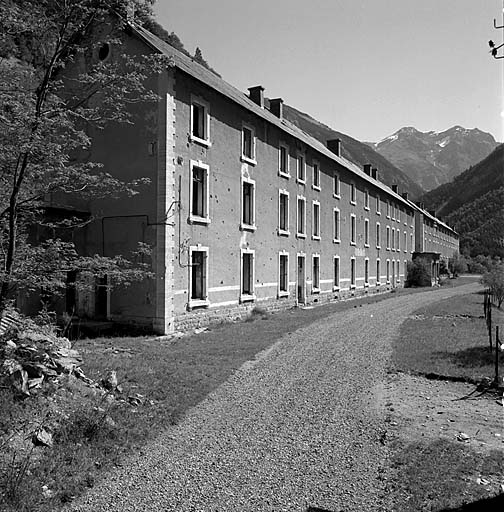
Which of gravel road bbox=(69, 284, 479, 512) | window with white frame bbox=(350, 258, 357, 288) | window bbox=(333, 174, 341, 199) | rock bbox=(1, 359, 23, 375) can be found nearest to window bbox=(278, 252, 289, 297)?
window bbox=(333, 174, 341, 199)

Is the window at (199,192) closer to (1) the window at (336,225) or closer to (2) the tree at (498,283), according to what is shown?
(2) the tree at (498,283)

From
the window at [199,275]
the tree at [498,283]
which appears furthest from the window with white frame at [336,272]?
the window at [199,275]

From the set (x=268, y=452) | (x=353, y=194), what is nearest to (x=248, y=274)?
(x=268, y=452)

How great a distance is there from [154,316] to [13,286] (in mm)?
8572

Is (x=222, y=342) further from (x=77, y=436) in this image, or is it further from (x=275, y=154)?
(x=275, y=154)

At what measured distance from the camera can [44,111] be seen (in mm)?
7711

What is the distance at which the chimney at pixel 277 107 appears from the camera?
28578 millimetres

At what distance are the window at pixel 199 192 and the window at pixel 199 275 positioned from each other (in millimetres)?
1269

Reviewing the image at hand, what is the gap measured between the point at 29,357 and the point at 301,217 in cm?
2088

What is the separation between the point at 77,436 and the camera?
21.5 feet

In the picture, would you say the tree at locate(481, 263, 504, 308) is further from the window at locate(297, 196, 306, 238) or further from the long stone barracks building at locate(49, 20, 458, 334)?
the window at locate(297, 196, 306, 238)

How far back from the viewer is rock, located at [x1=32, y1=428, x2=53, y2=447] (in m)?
6.22

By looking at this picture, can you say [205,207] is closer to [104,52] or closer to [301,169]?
[104,52]

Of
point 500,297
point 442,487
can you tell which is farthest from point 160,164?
point 500,297
